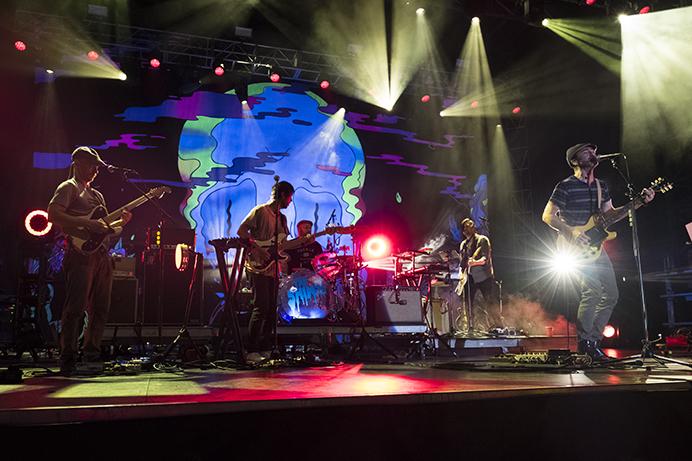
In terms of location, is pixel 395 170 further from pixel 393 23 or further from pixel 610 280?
pixel 610 280

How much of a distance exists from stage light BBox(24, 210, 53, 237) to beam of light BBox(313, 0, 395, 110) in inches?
249

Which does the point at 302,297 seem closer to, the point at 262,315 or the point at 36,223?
the point at 262,315

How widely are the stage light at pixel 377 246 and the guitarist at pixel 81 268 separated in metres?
7.19

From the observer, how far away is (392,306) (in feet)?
25.0

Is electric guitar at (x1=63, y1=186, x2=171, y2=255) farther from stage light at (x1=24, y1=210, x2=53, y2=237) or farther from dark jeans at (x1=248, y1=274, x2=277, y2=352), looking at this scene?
stage light at (x1=24, y1=210, x2=53, y2=237)

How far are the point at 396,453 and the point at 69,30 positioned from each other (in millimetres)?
10183

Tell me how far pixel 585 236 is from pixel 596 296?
604 mm

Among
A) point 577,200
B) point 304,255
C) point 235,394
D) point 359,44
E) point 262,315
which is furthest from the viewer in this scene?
point 359,44

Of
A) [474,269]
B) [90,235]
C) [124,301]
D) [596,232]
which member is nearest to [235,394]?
[90,235]

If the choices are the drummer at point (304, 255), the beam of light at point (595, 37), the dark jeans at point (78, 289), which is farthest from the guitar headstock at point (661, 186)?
the beam of light at point (595, 37)

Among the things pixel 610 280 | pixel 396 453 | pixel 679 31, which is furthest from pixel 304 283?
pixel 679 31

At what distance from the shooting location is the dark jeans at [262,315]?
5492 millimetres

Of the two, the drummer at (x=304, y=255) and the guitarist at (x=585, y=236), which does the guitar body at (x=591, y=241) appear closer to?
the guitarist at (x=585, y=236)

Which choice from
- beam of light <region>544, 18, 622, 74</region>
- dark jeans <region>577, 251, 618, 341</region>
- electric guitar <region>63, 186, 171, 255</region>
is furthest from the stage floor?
beam of light <region>544, 18, 622, 74</region>
